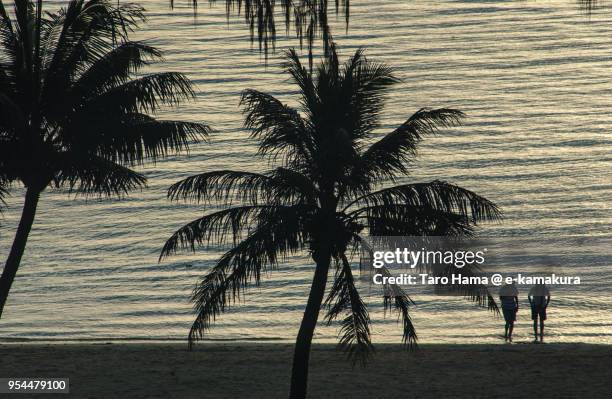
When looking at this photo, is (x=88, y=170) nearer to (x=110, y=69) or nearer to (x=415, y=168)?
(x=110, y=69)

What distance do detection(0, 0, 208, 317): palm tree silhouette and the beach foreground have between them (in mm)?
2933

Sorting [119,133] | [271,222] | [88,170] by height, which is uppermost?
[119,133]

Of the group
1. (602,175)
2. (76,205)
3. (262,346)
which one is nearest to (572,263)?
(602,175)

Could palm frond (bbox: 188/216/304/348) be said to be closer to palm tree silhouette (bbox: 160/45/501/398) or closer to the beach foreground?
palm tree silhouette (bbox: 160/45/501/398)

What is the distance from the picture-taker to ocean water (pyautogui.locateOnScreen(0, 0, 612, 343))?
25594mm

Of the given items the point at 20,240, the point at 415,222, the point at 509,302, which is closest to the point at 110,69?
the point at 20,240

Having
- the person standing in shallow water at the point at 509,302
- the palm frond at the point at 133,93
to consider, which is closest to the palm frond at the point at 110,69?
the palm frond at the point at 133,93

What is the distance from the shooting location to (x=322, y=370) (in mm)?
16547

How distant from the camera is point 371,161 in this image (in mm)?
12938

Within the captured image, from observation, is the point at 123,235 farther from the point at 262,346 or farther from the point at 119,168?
the point at 119,168

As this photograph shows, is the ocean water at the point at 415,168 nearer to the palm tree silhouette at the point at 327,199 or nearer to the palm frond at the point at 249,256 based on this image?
the palm tree silhouette at the point at 327,199

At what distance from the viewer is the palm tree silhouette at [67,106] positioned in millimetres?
13945

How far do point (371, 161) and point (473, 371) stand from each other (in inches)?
205

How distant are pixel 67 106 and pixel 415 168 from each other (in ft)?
71.6
